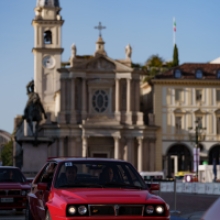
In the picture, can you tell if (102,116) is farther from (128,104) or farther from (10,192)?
(10,192)

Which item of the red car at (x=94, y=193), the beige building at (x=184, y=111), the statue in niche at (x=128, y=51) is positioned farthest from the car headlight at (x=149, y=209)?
the statue in niche at (x=128, y=51)

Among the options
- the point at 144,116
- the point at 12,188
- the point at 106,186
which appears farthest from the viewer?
the point at 144,116

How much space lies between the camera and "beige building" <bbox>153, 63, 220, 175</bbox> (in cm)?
8756

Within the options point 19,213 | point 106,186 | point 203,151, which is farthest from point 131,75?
point 106,186

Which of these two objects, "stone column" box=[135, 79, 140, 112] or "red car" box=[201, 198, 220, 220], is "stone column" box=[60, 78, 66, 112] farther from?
"red car" box=[201, 198, 220, 220]

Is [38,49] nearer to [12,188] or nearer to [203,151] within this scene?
[203,151]

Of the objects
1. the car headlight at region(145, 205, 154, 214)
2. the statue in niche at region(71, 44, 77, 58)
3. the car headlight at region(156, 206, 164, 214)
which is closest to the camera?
the car headlight at region(145, 205, 154, 214)

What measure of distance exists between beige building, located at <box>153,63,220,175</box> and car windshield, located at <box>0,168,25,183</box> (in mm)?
65811

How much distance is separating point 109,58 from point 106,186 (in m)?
76.9

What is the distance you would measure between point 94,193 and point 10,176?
10.6 meters

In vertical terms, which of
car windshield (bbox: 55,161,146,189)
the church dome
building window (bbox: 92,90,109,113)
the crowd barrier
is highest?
the church dome

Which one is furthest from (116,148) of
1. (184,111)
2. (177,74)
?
(177,74)

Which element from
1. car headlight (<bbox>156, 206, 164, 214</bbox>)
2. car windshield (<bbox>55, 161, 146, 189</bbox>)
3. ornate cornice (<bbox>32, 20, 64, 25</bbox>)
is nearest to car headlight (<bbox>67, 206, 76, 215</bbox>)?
car windshield (<bbox>55, 161, 146, 189</bbox>)

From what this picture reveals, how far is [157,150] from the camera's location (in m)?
88.0
